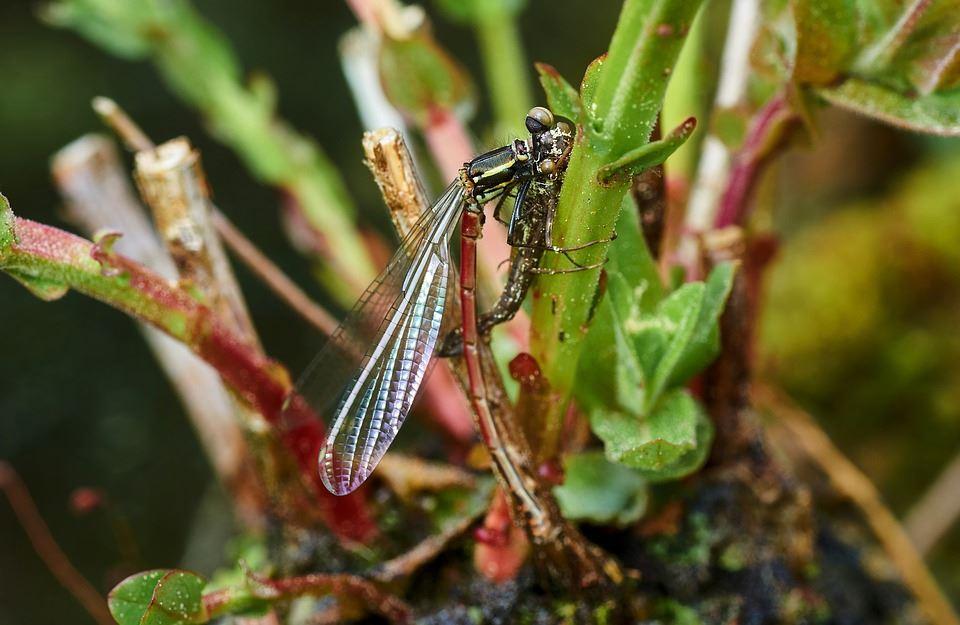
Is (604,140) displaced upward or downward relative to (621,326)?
upward

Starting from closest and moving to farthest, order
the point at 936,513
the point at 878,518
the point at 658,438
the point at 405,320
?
the point at 658,438
the point at 405,320
the point at 878,518
the point at 936,513

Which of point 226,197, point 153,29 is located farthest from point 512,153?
point 226,197

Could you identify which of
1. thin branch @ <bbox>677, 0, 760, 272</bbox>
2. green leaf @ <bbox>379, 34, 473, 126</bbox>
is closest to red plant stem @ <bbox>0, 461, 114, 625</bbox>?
green leaf @ <bbox>379, 34, 473, 126</bbox>

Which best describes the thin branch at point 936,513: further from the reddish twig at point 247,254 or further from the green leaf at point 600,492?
the reddish twig at point 247,254

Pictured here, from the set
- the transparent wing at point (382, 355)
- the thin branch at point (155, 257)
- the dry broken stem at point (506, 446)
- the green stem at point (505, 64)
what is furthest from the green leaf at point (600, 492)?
the green stem at point (505, 64)

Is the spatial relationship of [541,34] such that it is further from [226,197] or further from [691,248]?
[691,248]

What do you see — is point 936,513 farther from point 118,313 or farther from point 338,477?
point 118,313

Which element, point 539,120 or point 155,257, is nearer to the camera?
point 539,120

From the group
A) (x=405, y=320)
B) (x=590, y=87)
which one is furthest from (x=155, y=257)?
(x=590, y=87)
